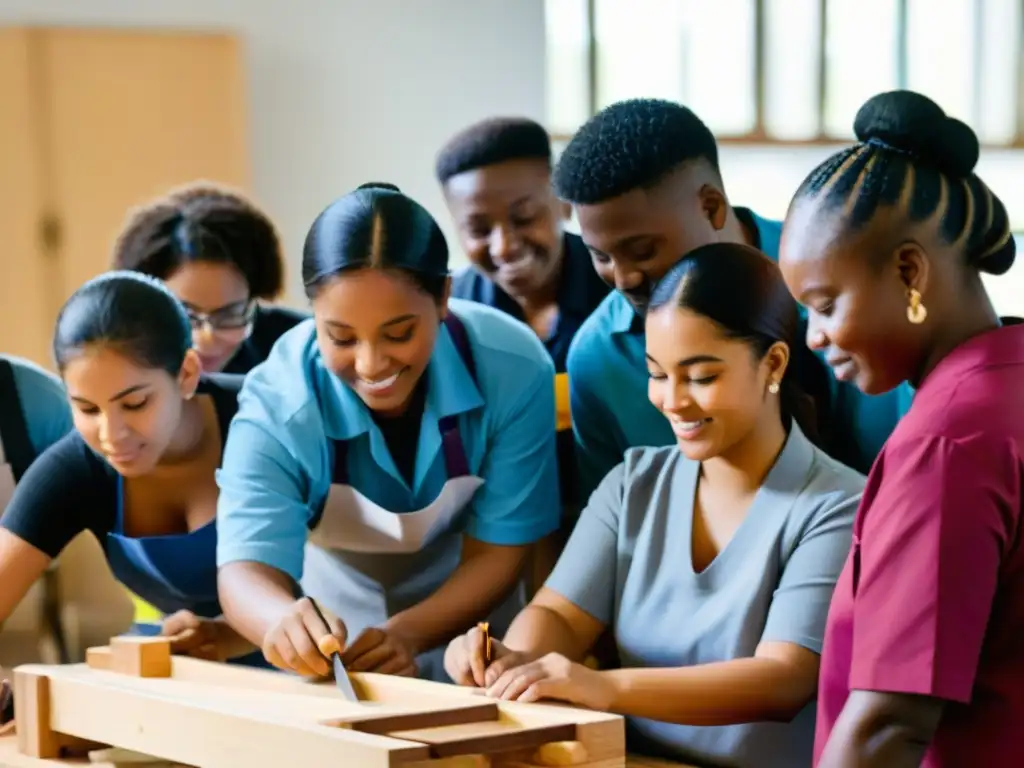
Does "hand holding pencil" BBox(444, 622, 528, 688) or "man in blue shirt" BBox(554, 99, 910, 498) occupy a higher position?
"man in blue shirt" BBox(554, 99, 910, 498)

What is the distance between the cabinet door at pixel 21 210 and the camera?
3.98 m

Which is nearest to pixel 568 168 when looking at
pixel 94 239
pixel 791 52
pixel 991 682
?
pixel 991 682

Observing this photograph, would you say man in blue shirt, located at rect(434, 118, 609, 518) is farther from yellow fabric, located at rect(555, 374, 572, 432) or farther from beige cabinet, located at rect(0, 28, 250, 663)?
beige cabinet, located at rect(0, 28, 250, 663)

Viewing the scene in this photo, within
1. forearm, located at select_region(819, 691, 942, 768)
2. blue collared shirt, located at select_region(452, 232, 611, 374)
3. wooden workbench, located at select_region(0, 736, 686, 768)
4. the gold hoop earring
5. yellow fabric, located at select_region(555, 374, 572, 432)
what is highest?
the gold hoop earring

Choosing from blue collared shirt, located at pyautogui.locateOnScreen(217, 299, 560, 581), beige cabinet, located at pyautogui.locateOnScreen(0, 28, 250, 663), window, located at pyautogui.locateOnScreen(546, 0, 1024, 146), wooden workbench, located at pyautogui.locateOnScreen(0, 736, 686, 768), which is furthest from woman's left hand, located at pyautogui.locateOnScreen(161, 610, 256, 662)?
window, located at pyautogui.locateOnScreen(546, 0, 1024, 146)

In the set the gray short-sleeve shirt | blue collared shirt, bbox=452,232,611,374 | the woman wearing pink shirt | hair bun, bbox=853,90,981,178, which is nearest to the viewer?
the woman wearing pink shirt

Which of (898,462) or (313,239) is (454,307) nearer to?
(313,239)

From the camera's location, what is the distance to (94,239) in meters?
4.09

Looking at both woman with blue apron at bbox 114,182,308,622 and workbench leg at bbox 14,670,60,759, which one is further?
woman with blue apron at bbox 114,182,308,622

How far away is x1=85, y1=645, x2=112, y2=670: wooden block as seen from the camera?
1.56 metres

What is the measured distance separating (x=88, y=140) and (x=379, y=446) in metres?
2.76

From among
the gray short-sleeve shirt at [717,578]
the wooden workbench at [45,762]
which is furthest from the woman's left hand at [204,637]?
the gray short-sleeve shirt at [717,578]

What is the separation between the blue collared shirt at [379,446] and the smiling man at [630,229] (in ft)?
0.19

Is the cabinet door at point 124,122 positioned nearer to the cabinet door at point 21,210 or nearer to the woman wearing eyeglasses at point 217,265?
the cabinet door at point 21,210
